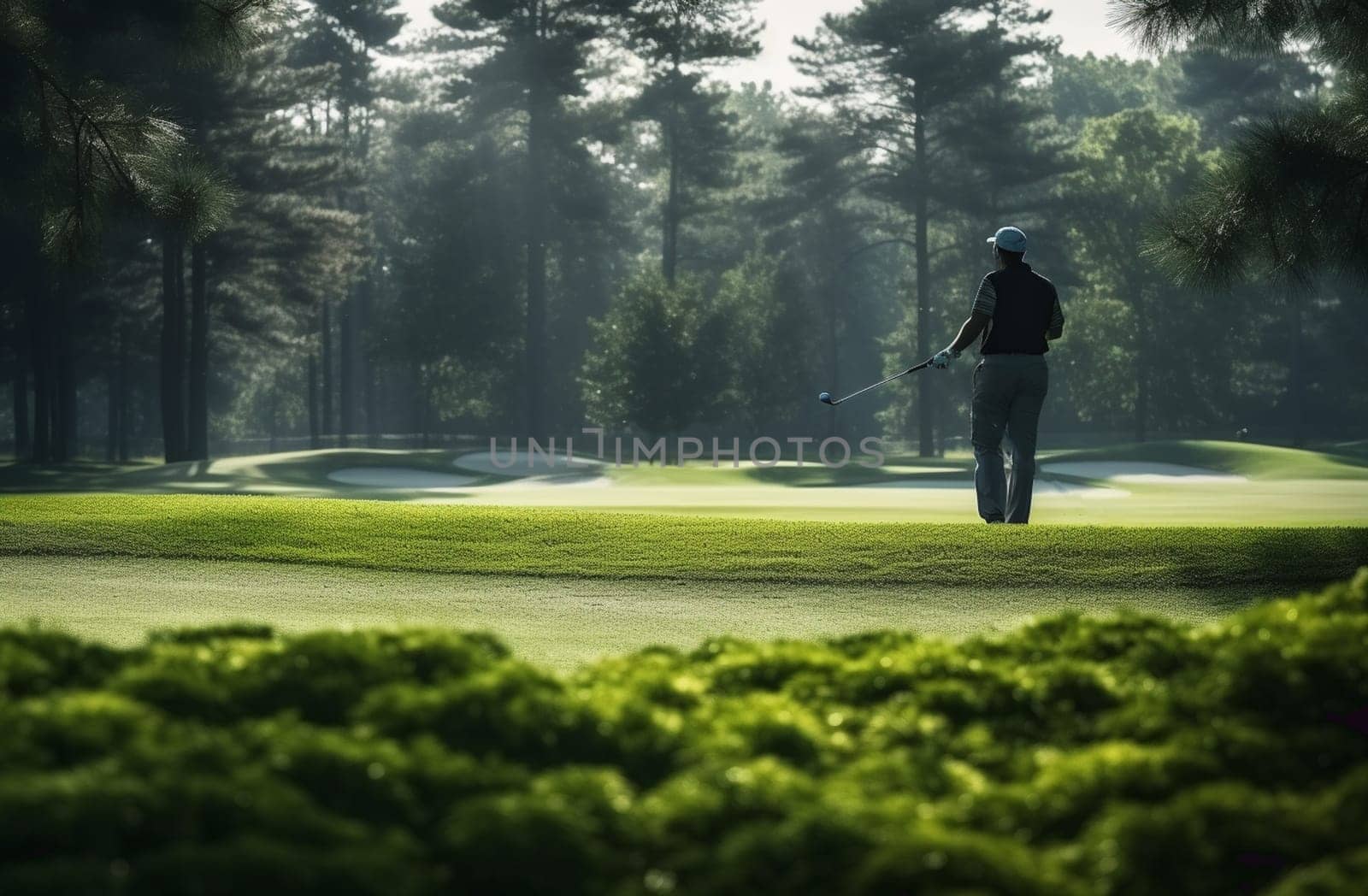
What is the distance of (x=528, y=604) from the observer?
29.0 feet

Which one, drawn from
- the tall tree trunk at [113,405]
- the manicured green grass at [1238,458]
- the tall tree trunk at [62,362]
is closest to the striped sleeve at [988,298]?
the manicured green grass at [1238,458]

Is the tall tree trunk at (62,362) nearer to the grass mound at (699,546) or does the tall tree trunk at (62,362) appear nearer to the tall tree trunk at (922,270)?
the tall tree trunk at (922,270)

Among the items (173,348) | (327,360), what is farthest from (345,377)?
(173,348)

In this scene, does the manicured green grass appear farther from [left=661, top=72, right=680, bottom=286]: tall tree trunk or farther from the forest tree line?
[left=661, top=72, right=680, bottom=286]: tall tree trunk

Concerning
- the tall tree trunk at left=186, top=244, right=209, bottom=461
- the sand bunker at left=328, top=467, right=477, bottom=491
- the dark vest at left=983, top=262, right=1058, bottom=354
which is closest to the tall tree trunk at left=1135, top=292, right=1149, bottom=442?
the tall tree trunk at left=186, top=244, right=209, bottom=461

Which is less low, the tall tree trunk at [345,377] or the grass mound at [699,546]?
the tall tree trunk at [345,377]

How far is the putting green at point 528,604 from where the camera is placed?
7.78 metres

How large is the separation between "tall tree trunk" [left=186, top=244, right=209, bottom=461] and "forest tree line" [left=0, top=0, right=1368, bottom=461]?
0.12m

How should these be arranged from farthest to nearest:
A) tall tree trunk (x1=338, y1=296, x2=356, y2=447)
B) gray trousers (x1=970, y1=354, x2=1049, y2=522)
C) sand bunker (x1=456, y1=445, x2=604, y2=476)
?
tall tree trunk (x1=338, y1=296, x2=356, y2=447) → sand bunker (x1=456, y1=445, x2=604, y2=476) → gray trousers (x1=970, y1=354, x2=1049, y2=522)

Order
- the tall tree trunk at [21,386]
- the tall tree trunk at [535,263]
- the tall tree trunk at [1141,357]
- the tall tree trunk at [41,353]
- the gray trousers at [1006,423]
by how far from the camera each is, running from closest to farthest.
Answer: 1. the gray trousers at [1006,423]
2. the tall tree trunk at [41,353]
3. the tall tree trunk at [21,386]
4. the tall tree trunk at [535,263]
5. the tall tree trunk at [1141,357]

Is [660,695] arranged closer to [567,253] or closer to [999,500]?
[999,500]

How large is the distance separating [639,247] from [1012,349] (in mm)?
67774

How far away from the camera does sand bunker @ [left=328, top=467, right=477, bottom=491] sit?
27.6 metres

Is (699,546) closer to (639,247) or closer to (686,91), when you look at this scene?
(686,91)
